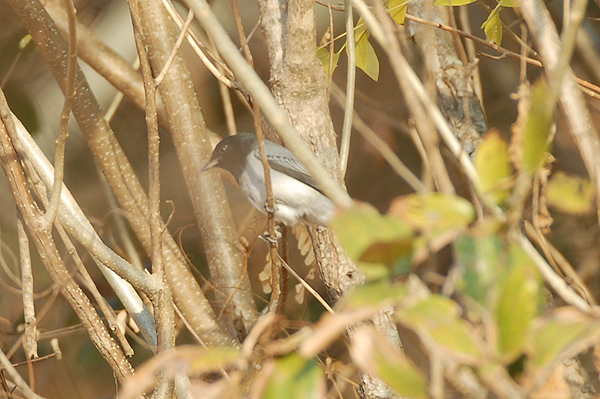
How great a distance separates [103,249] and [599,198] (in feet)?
2.50

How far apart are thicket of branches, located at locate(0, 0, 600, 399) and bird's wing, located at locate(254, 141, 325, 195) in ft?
0.58

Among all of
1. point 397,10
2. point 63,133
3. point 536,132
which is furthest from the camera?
point 397,10

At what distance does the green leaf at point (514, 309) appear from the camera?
292 millimetres

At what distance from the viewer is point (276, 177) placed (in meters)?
1.64

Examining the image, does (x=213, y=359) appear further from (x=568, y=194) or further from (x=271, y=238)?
(x=271, y=238)

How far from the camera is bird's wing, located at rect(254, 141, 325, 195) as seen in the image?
159cm

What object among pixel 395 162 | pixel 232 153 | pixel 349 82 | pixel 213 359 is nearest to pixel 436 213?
pixel 213 359

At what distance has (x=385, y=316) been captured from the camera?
1.10 metres

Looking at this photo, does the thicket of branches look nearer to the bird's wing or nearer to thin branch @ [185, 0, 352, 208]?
thin branch @ [185, 0, 352, 208]

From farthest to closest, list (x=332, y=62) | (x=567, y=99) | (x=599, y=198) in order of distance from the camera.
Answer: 1. (x=332, y=62)
2. (x=567, y=99)
3. (x=599, y=198)

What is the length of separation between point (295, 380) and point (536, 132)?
0.20 metres

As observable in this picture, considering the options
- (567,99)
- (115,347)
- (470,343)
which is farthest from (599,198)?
(115,347)

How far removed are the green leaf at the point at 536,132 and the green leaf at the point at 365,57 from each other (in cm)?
85

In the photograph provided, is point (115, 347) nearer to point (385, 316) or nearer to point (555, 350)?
point (385, 316)
